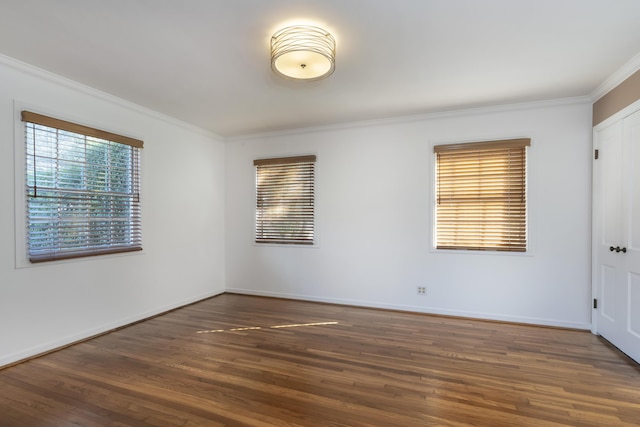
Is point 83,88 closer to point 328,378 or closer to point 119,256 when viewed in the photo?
point 119,256

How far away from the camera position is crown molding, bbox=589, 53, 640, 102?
2666 mm

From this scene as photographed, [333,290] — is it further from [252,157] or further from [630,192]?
[630,192]

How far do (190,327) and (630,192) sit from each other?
4.58 m

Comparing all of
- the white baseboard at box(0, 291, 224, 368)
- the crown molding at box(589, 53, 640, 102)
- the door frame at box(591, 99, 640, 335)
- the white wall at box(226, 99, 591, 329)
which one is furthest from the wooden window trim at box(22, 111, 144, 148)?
the door frame at box(591, 99, 640, 335)

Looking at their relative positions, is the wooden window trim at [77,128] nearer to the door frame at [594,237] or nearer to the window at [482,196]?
the window at [482,196]

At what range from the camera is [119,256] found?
3.59m

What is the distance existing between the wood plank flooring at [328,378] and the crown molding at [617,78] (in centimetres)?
251

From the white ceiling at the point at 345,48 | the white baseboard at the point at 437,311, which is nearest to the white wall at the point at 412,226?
the white baseboard at the point at 437,311

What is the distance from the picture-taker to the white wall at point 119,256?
8.84 feet

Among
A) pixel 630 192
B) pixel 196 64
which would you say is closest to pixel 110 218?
pixel 196 64

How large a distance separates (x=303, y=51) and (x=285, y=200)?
2.84 meters

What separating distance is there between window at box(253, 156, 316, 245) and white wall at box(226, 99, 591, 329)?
14 centimetres

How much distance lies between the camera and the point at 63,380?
246cm

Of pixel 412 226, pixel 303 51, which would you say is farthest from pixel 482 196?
pixel 303 51
